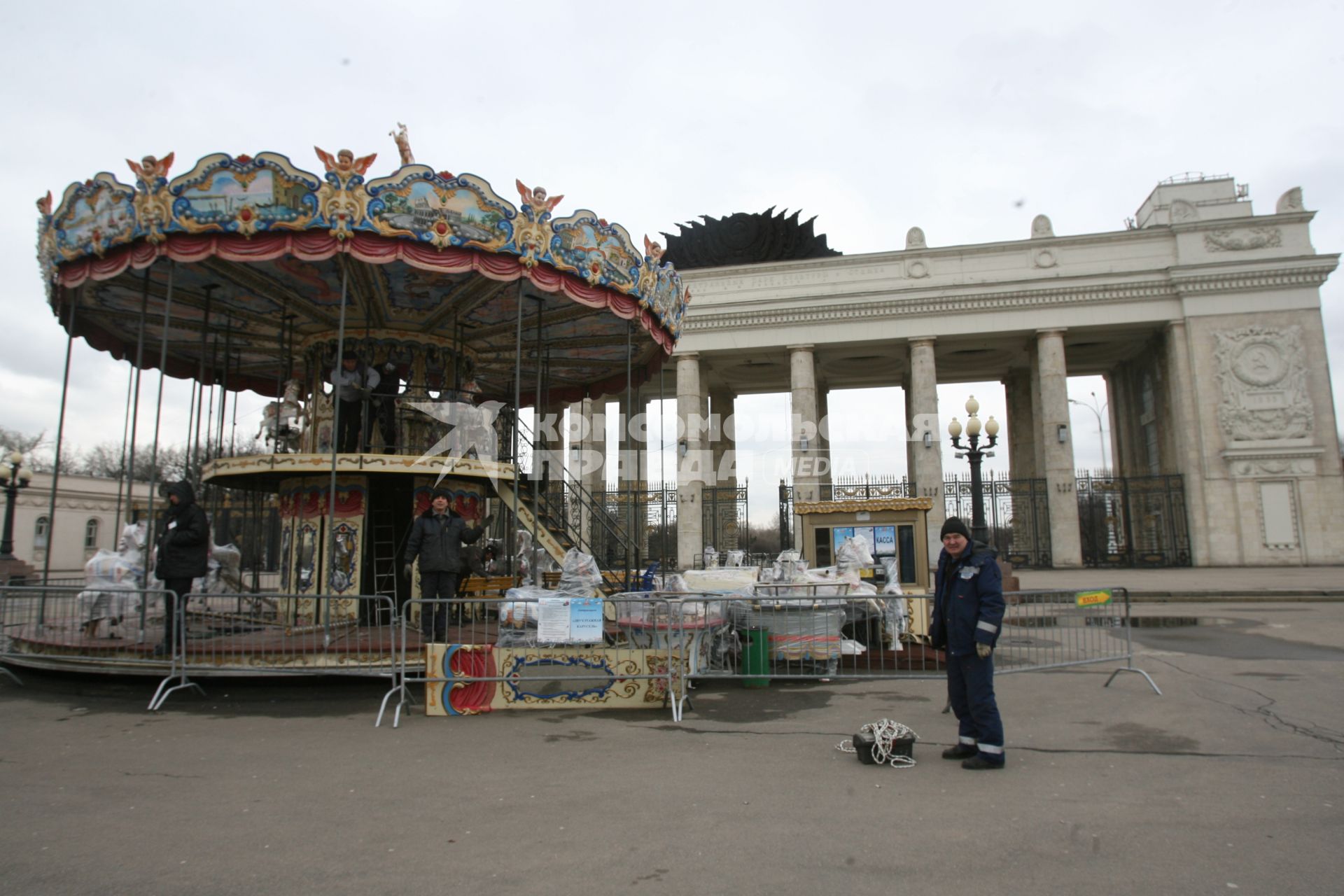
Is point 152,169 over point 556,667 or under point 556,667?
over

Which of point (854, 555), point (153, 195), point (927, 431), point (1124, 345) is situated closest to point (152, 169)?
point (153, 195)

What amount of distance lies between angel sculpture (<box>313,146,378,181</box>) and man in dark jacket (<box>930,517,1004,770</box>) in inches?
285

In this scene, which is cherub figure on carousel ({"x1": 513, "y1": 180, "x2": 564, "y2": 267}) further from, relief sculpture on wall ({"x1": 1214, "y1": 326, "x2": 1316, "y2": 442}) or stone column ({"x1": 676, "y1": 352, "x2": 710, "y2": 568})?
relief sculpture on wall ({"x1": 1214, "y1": 326, "x2": 1316, "y2": 442})

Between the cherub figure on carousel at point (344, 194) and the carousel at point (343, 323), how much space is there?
2 cm

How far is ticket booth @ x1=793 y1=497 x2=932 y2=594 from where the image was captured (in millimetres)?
12250

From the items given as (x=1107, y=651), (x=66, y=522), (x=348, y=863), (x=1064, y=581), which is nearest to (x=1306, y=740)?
(x=1107, y=651)

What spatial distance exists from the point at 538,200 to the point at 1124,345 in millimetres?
31492

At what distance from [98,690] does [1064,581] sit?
23445 millimetres

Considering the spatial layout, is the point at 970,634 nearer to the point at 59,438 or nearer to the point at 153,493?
the point at 153,493

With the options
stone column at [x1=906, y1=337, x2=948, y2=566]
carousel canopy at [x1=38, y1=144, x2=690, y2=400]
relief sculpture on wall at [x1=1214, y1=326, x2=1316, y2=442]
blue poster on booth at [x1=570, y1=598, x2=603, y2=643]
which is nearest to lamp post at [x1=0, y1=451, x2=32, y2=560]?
carousel canopy at [x1=38, y1=144, x2=690, y2=400]

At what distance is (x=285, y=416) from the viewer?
1246 cm

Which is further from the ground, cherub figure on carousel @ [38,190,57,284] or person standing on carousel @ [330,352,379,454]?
cherub figure on carousel @ [38,190,57,284]

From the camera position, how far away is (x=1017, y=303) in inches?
1190

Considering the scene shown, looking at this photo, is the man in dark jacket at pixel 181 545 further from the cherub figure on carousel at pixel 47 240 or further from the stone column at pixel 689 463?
the stone column at pixel 689 463
